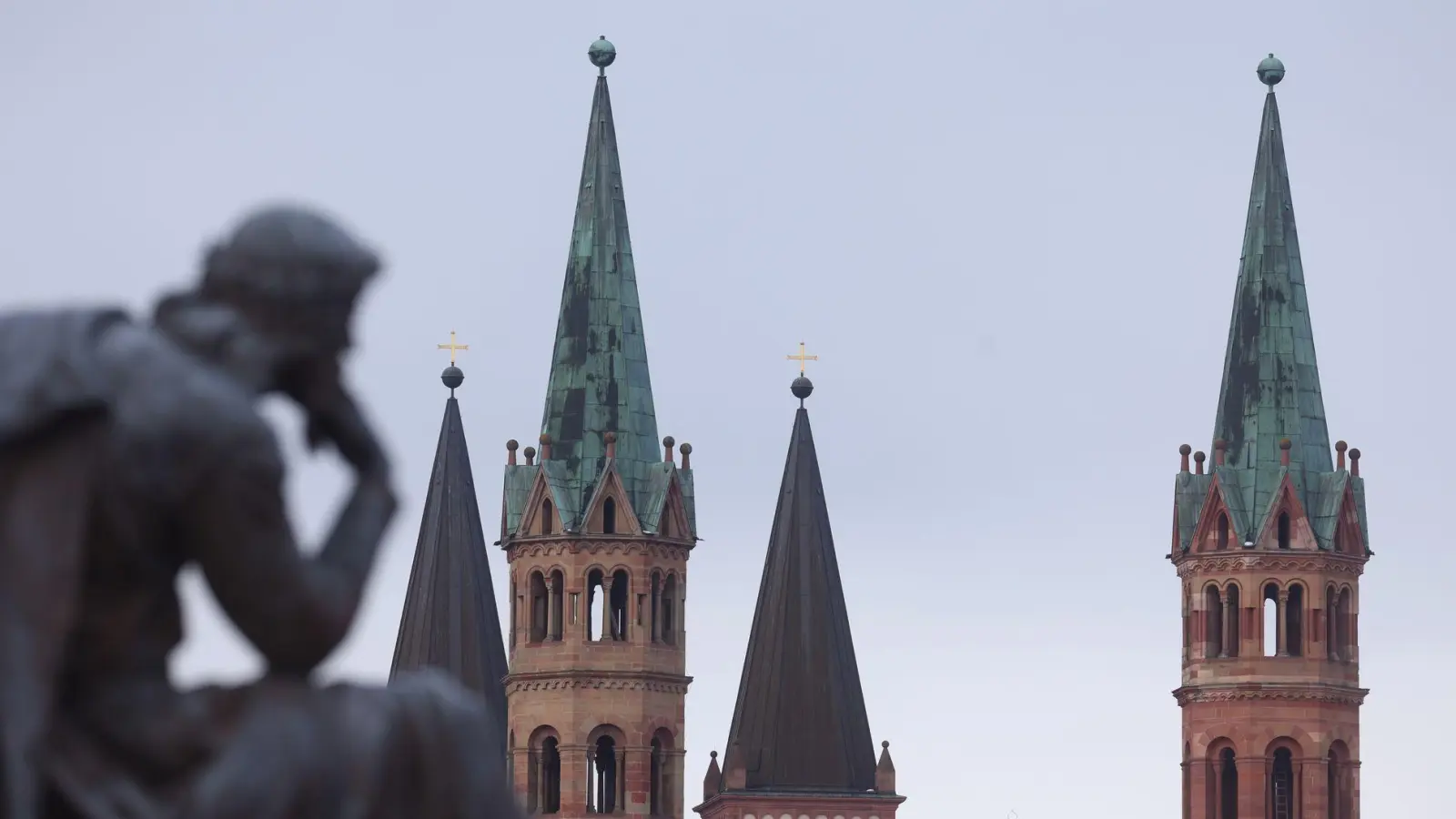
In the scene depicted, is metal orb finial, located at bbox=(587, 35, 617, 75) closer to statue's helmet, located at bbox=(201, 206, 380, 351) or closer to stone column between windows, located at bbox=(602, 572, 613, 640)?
stone column between windows, located at bbox=(602, 572, 613, 640)

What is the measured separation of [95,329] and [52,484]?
320mm

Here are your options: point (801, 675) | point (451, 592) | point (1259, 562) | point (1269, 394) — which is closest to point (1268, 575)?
point (1259, 562)

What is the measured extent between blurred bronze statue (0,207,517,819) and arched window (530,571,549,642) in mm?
68871

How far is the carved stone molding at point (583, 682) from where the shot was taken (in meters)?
76.8

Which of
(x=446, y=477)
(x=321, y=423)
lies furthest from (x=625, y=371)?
(x=321, y=423)

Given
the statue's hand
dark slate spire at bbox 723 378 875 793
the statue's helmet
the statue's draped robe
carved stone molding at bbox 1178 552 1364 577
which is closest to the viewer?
the statue's draped robe

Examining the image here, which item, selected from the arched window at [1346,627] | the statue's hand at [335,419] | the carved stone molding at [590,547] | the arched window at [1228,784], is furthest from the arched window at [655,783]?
the statue's hand at [335,419]

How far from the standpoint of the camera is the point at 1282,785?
76.7m

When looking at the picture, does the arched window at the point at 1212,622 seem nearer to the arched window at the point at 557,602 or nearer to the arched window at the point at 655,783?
the arched window at the point at 655,783

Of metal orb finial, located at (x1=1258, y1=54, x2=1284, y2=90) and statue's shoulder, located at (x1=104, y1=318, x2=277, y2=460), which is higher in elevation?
metal orb finial, located at (x1=1258, y1=54, x2=1284, y2=90)

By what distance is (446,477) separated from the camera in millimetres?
77562

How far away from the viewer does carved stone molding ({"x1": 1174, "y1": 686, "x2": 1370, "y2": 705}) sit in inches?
3002

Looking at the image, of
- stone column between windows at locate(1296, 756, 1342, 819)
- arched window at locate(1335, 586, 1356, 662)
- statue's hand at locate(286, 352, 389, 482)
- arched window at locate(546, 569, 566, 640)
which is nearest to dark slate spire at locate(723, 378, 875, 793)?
arched window at locate(546, 569, 566, 640)

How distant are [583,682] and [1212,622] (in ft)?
35.7
